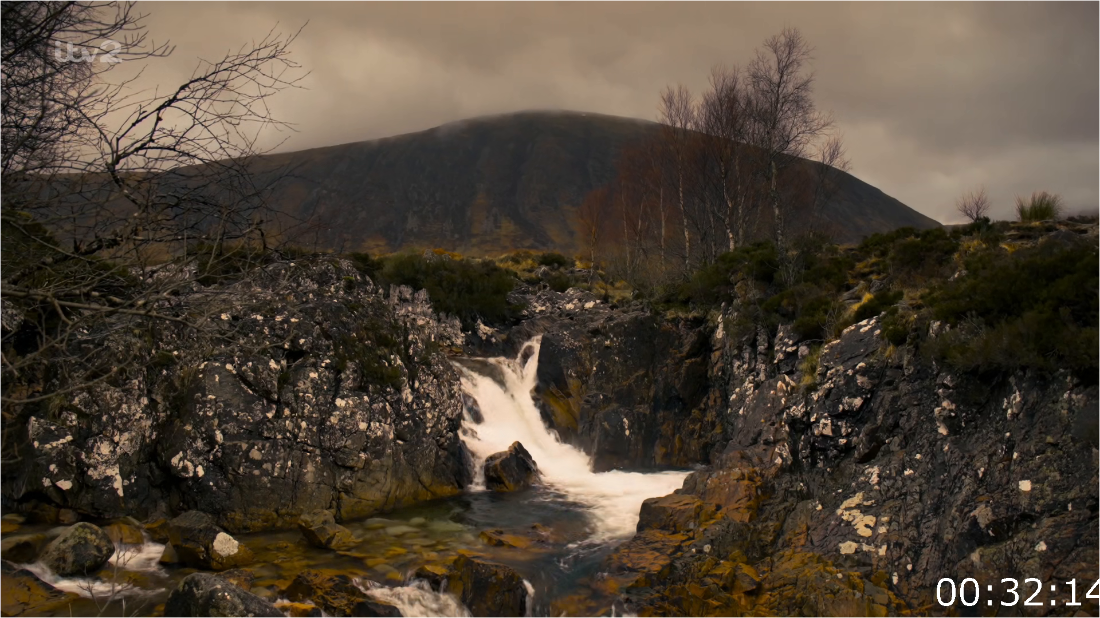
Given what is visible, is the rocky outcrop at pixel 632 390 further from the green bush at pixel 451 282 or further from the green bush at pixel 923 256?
the green bush at pixel 923 256

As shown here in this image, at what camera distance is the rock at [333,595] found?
385 inches

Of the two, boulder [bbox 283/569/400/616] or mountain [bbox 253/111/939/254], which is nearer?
boulder [bbox 283/569/400/616]

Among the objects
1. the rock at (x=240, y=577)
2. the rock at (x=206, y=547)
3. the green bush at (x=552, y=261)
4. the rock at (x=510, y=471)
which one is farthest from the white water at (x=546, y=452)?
the green bush at (x=552, y=261)

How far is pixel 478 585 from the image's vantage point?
10.5 meters

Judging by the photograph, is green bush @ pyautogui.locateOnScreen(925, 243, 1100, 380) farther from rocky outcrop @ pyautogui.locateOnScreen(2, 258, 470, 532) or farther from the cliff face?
rocky outcrop @ pyautogui.locateOnScreen(2, 258, 470, 532)

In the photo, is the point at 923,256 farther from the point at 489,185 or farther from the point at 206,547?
the point at 489,185

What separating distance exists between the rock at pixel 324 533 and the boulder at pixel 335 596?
6.37 feet

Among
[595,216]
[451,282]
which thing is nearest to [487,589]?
[451,282]

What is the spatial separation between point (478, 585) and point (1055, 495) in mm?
8405

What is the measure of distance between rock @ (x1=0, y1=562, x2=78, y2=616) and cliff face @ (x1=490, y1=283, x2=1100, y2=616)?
7.92 m

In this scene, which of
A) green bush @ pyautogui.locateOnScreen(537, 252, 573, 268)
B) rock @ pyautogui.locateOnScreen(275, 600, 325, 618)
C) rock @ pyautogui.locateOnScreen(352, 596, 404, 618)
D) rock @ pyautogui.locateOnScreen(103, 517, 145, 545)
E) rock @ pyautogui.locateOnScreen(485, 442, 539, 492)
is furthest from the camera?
green bush @ pyautogui.locateOnScreen(537, 252, 573, 268)

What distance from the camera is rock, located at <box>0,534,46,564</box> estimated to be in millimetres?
10492

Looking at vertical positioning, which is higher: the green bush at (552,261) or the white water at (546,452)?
the green bush at (552,261)

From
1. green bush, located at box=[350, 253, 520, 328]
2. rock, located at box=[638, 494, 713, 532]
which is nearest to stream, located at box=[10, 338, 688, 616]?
rock, located at box=[638, 494, 713, 532]
